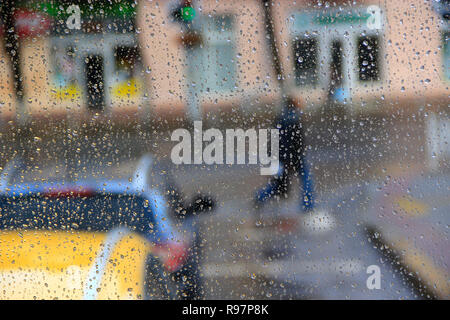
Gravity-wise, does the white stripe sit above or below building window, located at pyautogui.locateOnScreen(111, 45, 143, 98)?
below

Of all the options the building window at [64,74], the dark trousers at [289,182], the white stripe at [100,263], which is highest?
the building window at [64,74]

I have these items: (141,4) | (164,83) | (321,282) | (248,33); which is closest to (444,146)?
(321,282)

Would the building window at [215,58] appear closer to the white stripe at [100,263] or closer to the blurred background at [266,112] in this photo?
the blurred background at [266,112]

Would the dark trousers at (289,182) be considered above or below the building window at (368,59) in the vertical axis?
below

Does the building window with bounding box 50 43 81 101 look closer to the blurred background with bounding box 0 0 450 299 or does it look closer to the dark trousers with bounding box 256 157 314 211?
the blurred background with bounding box 0 0 450 299

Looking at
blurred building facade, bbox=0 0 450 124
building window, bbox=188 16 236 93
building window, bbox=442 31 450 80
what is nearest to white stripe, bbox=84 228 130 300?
blurred building facade, bbox=0 0 450 124

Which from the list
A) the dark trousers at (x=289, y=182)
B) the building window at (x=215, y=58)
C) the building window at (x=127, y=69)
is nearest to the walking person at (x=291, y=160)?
the dark trousers at (x=289, y=182)

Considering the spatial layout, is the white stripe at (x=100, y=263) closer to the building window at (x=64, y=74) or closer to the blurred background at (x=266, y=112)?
the blurred background at (x=266, y=112)

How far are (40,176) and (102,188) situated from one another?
0.18 m

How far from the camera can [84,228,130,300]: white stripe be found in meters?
1.13

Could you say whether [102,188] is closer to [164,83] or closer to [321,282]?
[164,83]

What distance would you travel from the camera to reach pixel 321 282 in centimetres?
113

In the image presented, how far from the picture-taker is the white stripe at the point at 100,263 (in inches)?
44.6

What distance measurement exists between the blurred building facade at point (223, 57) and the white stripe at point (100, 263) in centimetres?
33
